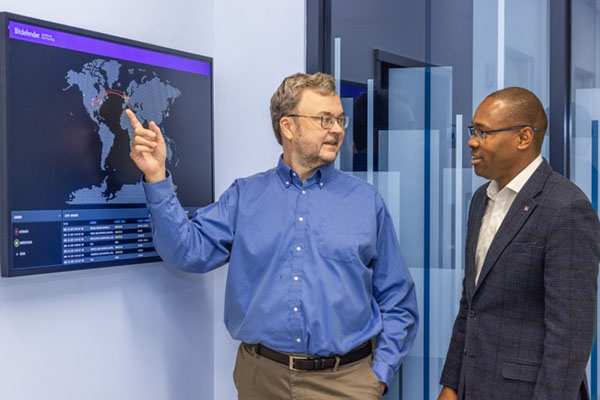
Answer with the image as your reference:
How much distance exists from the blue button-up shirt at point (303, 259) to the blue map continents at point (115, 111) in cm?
18

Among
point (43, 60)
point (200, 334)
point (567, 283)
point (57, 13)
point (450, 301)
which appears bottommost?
point (200, 334)

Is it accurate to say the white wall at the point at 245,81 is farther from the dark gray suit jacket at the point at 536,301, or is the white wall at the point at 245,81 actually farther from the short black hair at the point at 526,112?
the dark gray suit jacket at the point at 536,301

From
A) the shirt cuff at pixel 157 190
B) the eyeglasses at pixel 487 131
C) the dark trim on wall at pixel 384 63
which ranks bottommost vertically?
the shirt cuff at pixel 157 190

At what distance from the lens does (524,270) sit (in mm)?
1804

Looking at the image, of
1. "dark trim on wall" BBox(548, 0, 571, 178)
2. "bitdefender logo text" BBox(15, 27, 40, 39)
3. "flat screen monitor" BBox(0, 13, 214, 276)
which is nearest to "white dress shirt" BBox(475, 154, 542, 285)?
"dark trim on wall" BBox(548, 0, 571, 178)

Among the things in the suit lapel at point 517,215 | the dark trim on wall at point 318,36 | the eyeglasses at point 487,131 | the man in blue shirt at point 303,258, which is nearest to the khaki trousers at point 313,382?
the man in blue shirt at point 303,258

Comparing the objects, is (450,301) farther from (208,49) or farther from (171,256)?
(208,49)

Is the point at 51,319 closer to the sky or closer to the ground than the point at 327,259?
closer to the ground

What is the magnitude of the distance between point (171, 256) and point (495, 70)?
4.32ft

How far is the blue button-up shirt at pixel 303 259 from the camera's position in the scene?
6.98 ft

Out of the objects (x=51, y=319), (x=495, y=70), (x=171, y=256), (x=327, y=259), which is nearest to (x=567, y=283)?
(x=327, y=259)

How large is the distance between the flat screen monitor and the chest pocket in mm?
587

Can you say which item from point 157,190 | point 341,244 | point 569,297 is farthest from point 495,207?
point 157,190

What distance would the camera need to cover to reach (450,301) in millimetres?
2508
